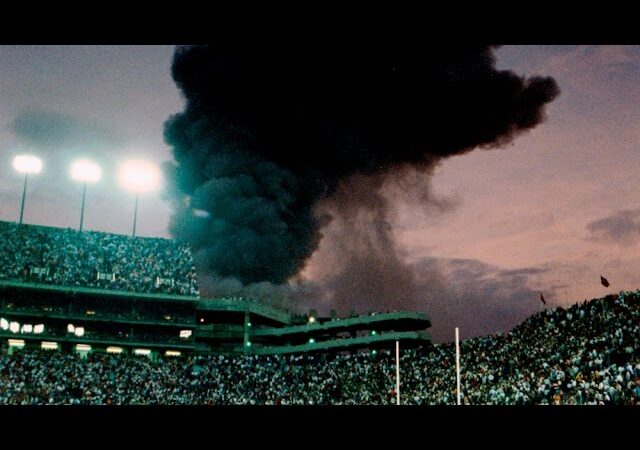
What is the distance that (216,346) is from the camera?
72.6 m

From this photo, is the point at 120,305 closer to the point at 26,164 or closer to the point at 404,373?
the point at 26,164

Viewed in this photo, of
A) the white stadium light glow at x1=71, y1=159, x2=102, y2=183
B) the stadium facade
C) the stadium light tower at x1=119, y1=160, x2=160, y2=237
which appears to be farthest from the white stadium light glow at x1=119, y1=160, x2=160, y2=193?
the stadium facade

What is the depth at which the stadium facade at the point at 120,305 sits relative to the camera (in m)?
56.6

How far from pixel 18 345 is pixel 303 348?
27.4 metres

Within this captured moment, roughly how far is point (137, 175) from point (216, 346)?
77.5ft

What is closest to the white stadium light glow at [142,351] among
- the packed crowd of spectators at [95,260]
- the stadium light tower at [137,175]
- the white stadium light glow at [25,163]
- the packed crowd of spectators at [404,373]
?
the packed crowd of spectators at [404,373]

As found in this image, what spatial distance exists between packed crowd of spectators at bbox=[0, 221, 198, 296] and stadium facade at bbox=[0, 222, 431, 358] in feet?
0.29

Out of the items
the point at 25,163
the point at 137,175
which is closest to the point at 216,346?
the point at 137,175

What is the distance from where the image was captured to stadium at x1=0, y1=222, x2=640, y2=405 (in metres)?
29.9

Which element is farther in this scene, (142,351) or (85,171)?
(142,351)

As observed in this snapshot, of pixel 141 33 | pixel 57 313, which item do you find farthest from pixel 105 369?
pixel 141 33

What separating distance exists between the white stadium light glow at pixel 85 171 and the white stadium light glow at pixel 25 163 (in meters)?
3.61
